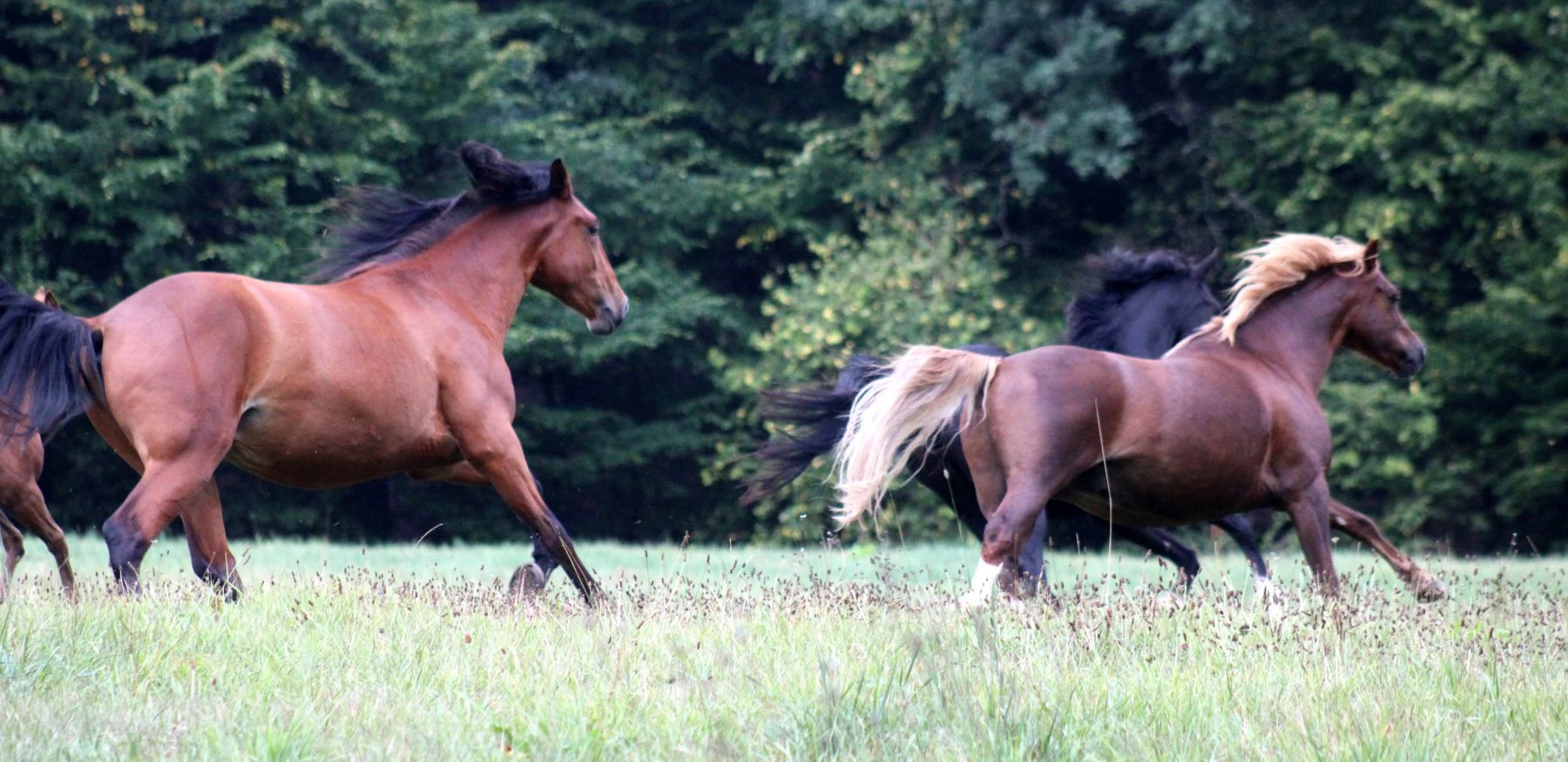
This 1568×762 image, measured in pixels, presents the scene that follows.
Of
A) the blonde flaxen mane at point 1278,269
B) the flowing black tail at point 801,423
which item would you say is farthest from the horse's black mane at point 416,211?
the blonde flaxen mane at point 1278,269

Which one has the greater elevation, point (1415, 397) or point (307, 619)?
point (307, 619)

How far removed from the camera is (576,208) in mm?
7238

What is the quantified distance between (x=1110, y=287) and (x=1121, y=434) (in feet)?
9.53

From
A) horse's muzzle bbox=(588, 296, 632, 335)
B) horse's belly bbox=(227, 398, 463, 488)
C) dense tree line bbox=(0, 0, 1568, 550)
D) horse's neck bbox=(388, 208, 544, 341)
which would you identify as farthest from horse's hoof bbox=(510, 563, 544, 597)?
dense tree line bbox=(0, 0, 1568, 550)

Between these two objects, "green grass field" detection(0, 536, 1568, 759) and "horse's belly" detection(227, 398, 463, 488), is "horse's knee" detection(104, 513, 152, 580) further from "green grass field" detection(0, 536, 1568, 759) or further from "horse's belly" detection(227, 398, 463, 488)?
"horse's belly" detection(227, 398, 463, 488)

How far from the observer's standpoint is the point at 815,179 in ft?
67.3

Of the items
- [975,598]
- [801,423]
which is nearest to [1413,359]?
[801,423]

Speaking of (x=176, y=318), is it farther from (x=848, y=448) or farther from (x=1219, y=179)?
(x=1219, y=179)

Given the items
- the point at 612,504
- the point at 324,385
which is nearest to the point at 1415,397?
the point at 612,504

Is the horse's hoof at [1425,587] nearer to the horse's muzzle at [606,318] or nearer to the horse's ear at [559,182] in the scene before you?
the horse's muzzle at [606,318]

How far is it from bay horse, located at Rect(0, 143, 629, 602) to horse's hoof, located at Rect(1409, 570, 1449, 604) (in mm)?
3721

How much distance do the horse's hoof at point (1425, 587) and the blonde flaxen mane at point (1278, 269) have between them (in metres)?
1.38

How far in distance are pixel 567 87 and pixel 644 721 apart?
60.5 feet

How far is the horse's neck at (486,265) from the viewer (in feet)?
22.0
